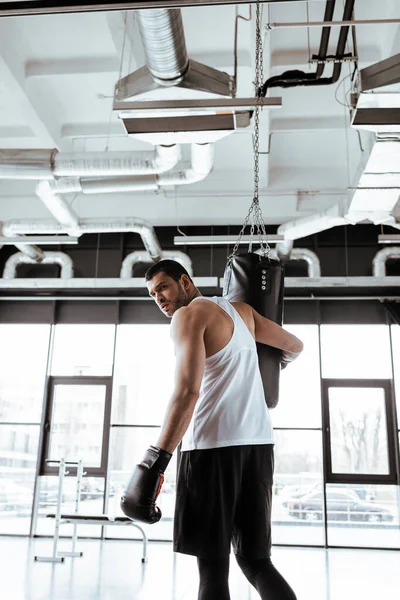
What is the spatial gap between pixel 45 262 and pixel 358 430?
451 cm

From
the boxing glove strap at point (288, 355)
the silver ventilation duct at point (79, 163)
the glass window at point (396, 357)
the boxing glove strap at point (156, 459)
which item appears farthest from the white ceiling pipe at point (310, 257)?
the boxing glove strap at point (156, 459)

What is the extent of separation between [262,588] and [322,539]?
5.55m

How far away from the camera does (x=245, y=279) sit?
256 centimetres

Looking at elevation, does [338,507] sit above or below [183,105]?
below

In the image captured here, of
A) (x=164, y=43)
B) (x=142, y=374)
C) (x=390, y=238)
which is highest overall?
(x=390, y=238)

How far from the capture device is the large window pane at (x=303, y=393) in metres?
7.23

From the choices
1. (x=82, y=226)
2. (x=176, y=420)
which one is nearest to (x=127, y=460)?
(x=82, y=226)

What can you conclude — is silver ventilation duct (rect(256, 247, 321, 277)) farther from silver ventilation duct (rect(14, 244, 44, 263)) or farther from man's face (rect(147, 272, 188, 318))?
man's face (rect(147, 272, 188, 318))

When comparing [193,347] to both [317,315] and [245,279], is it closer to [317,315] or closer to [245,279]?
[245,279]

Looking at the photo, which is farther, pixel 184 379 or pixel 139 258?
pixel 139 258

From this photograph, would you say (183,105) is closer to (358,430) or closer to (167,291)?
(167,291)

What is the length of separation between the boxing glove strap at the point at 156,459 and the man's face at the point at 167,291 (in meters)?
0.55

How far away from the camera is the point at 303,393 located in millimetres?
7293

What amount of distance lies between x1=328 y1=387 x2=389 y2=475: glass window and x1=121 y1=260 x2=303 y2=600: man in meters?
5.55
